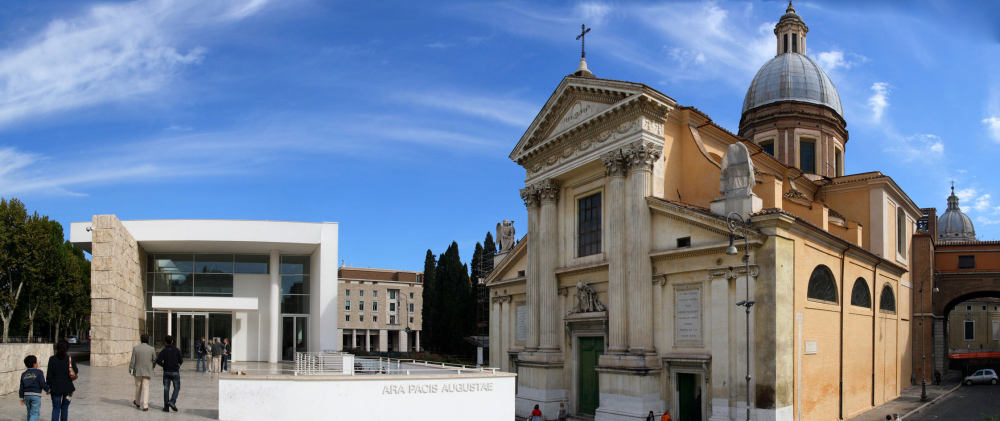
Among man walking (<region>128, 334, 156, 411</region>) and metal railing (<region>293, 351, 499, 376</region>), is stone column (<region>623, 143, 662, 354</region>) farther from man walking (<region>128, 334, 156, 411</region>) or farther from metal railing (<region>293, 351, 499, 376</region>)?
man walking (<region>128, 334, 156, 411</region>)

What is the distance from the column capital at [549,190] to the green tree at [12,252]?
3196 cm

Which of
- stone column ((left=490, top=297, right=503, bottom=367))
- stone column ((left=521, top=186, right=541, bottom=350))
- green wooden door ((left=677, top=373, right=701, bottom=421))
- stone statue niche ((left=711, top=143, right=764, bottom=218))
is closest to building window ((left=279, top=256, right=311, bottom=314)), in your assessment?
stone column ((left=490, top=297, right=503, bottom=367))

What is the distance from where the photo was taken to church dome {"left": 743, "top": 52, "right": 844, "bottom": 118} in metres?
40.1

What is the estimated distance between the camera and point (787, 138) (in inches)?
1540

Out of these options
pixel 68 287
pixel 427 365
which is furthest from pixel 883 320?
pixel 68 287

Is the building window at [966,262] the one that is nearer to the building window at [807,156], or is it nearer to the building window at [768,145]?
the building window at [807,156]

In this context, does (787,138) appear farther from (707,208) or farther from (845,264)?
(707,208)

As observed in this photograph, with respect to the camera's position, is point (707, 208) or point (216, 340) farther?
point (216, 340)

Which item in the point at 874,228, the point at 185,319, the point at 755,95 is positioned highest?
the point at 755,95

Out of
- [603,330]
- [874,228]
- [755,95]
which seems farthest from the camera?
[755,95]

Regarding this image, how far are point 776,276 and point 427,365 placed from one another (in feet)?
35.3

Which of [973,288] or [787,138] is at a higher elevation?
[787,138]

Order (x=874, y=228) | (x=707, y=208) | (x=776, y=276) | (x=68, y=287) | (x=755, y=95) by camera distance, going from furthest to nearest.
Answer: (x=68, y=287) → (x=755, y=95) → (x=874, y=228) → (x=707, y=208) → (x=776, y=276)

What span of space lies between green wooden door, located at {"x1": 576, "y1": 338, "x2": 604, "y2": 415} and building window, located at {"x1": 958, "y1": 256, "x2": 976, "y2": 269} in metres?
25.8
